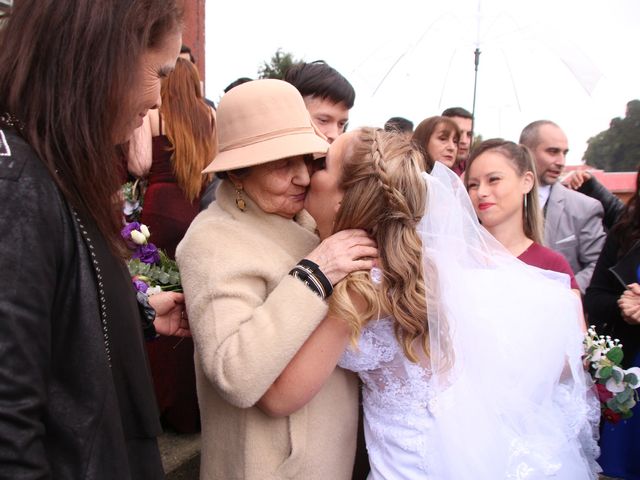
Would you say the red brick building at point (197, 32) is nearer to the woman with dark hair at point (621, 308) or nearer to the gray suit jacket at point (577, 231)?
the gray suit jacket at point (577, 231)

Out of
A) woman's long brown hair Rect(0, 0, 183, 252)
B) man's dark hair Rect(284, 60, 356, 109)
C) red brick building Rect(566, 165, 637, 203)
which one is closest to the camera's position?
woman's long brown hair Rect(0, 0, 183, 252)

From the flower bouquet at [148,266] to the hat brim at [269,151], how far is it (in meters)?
0.65

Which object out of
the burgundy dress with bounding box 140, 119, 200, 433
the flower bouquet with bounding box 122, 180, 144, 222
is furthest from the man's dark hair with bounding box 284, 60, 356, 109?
the flower bouquet with bounding box 122, 180, 144, 222

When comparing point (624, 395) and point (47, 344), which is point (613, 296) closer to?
point (624, 395)

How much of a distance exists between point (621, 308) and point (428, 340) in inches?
65.7

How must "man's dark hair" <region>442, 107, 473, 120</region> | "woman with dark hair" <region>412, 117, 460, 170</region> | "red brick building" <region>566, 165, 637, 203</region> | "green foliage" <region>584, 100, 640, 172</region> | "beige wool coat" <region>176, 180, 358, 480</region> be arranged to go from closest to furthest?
1. "beige wool coat" <region>176, 180, 358, 480</region>
2. "green foliage" <region>584, 100, 640, 172</region>
3. "woman with dark hair" <region>412, 117, 460, 170</region>
4. "red brick building" <region>566, 165, 637, 203</region>
5. "man's dark hair" <region>442, 107, 473, 120</region>

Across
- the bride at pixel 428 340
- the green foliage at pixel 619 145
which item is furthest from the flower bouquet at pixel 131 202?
the green foliage at pixel 619 145

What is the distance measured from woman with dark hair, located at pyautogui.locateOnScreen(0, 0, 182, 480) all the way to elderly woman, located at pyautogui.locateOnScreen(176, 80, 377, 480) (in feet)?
1.15

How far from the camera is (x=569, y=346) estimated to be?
168cm

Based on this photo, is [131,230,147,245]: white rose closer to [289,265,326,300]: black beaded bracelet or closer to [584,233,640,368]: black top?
[289,265,326,300]: black beaded bracelet

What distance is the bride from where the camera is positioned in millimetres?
1429

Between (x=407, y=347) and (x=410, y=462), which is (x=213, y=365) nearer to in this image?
(x=407, y=347)

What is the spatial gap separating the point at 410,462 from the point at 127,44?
133 centimetres

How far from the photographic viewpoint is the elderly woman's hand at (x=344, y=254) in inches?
54.4
